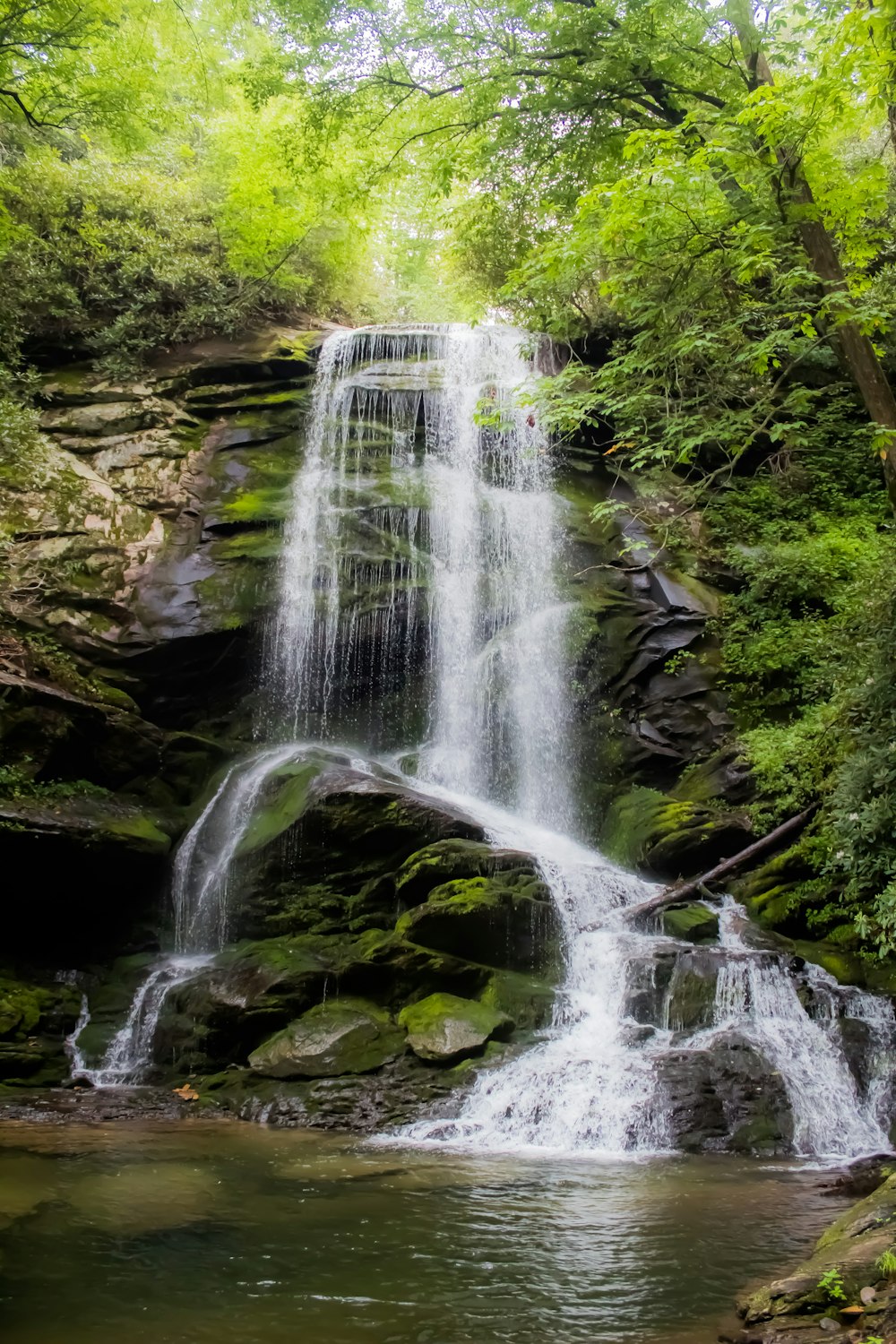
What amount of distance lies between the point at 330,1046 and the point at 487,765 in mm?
5825

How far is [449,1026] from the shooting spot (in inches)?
329

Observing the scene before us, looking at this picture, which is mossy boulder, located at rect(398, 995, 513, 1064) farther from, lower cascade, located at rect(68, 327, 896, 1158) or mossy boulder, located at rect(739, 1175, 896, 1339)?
mossy boulder, located at rect(739, 1175, 896, 1339)

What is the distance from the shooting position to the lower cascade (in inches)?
288


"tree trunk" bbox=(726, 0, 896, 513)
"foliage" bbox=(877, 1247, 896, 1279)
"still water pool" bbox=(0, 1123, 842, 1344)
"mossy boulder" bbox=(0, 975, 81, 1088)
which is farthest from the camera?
"mossy boulder" bbox=(0, 975, 81, 1088)

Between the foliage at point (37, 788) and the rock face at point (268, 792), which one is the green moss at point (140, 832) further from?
the foliage at point (37, 788)

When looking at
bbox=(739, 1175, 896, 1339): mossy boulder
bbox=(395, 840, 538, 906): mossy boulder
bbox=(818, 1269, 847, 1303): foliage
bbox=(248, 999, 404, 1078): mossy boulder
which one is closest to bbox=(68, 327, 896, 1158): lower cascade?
bbox=(395, 840, 538, 906): mossy boulder

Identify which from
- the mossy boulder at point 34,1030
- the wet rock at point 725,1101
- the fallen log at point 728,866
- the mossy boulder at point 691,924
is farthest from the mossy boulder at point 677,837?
the mossy boulder at point 34,1030

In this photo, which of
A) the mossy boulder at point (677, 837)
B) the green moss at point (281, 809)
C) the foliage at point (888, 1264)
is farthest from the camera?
the mossy boulder at point (677, 837)

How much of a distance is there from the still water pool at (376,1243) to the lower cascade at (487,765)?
1094 millimetres

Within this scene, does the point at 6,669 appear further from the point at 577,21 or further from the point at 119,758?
the point at 577,21

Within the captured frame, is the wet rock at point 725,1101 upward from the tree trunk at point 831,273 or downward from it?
downward

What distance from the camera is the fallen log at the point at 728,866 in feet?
33.0

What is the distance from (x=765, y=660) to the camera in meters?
13.0

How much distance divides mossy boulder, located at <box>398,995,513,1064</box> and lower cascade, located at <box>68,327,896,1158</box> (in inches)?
16.0
